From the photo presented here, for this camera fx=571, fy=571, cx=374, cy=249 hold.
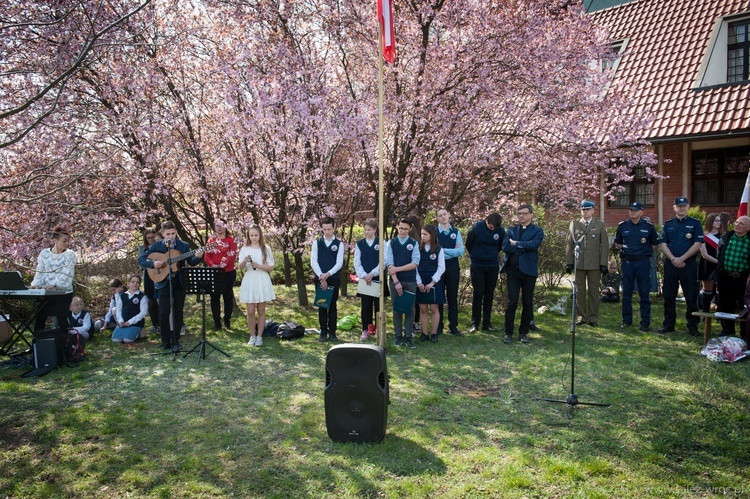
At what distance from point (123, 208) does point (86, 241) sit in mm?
1029

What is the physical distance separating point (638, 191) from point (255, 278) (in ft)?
45.2

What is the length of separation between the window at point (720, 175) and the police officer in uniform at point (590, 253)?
872 cm

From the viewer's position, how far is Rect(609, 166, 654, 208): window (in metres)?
17.6

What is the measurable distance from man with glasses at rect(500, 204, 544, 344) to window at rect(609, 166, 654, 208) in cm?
1049

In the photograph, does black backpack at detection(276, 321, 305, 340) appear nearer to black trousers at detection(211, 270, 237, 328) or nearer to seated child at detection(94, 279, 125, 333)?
black trousers at detection(211, 270, 237, 328)

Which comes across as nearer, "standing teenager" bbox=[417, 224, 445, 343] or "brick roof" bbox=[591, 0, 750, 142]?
"standing teenager" bbox=[417, 224, 445, 343]

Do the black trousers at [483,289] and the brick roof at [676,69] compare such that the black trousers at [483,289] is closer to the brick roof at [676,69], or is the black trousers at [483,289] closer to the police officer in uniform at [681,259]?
the police officer in uniform at [681,259]

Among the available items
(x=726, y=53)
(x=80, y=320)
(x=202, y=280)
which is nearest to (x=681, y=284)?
Answer: (x=202, y=280)

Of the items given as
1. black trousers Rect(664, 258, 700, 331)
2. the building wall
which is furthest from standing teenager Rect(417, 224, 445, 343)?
the building wall

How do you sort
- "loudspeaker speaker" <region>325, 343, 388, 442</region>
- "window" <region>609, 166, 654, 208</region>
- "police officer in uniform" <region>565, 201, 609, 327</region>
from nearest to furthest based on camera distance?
"loudspeaker speaker" <region>325, 343, 388, 442</region>, "police officer in uniform" <region>565, 201, 609, 327</region>, "window" <region>609, 166, 654, 208</region>

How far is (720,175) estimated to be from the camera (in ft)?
52.6

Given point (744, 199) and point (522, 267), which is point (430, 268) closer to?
point (522, 267)

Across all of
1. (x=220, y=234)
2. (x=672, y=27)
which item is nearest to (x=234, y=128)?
(x=220, y=234)

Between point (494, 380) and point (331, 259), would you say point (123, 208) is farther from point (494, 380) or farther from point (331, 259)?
point (494, 380)
